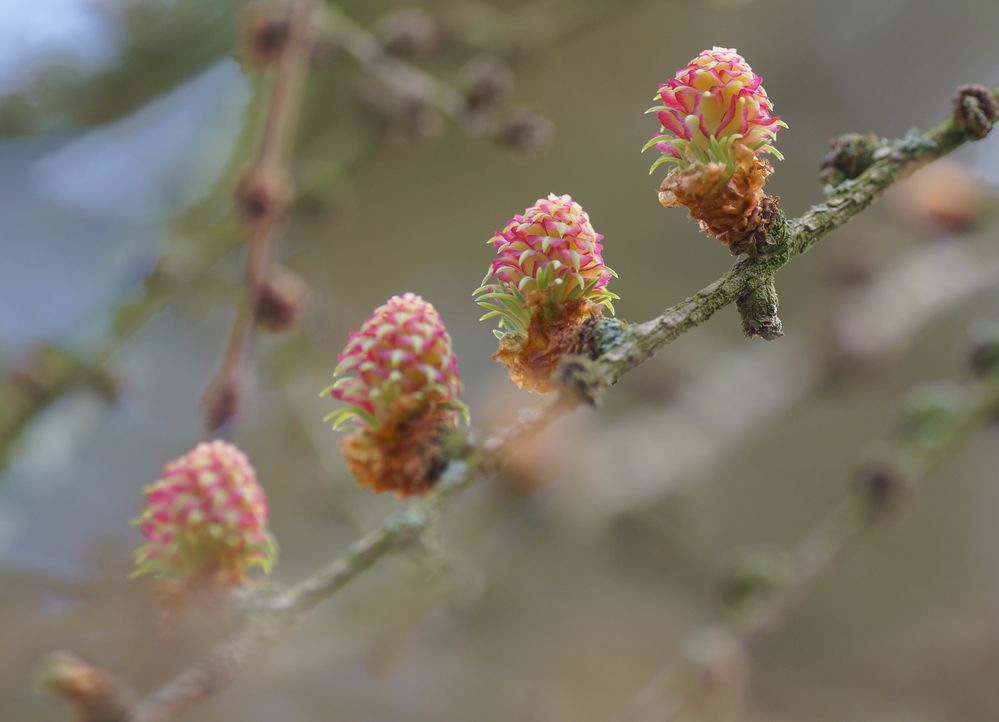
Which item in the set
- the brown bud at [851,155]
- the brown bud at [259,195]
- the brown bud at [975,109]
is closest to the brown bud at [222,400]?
the brown bud at [259,195]

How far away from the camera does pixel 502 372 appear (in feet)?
9.71

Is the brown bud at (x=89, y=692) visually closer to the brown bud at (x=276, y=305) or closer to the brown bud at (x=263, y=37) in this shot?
the brown bud at (x=276, y=305)

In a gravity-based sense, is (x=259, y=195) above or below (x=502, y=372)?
below

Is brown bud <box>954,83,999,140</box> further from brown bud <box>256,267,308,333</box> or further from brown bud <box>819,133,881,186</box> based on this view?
brown bud <box>256,267,308,333</box>


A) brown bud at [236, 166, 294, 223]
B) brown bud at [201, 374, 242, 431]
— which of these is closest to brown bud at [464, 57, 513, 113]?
brown bud at [236, 166, 294, 223]

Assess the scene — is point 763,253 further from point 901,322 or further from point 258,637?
point 901,322

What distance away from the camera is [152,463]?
3.37m

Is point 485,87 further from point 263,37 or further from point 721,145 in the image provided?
point 721,145

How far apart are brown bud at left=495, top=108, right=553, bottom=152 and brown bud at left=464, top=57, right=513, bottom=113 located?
77 mm

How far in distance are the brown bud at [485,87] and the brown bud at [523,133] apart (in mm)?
77

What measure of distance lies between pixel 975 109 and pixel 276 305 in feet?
3.47

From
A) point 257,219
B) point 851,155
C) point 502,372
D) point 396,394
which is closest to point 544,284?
point 396,394

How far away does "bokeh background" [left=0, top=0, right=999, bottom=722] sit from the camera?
2.23 metres

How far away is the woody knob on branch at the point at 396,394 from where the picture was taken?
99 cm
